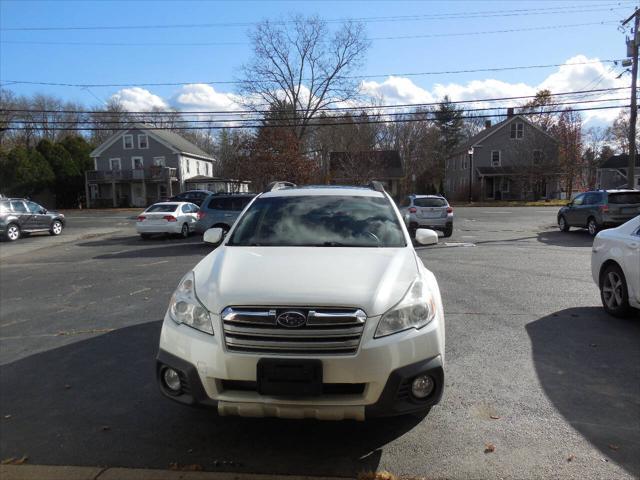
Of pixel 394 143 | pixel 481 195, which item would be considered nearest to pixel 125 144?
pixel 394 143

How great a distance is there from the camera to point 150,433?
3.55 meters

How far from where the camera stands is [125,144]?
53.9 m

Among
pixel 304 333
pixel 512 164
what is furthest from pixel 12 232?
pixel 512 164

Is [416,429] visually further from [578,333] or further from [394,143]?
[394,143]

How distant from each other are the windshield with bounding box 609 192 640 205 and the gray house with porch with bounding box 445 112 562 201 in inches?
1268

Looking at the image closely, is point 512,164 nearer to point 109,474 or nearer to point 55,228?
point 55,228

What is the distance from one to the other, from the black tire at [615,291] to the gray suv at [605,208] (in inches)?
477

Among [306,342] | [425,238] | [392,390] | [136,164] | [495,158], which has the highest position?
[136,164]

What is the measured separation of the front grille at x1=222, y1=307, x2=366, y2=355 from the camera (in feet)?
9.54

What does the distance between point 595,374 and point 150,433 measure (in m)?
3.85

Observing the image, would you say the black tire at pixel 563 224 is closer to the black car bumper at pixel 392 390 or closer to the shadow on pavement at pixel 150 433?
the shadow on pavement at pixel 150 433

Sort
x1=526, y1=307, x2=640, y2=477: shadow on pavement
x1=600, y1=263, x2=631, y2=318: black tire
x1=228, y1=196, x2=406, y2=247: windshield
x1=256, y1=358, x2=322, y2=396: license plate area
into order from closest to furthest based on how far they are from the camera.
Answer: x1=256, y1=358, x2=322, y2=396: license plate area → x1=526, y1=307, x2=640, y2=477: shadow on pavement → x1=228, y1=196, x2=406, y2=247: windshield → x1=600, y1=263, x2=631, y2=318: black tire

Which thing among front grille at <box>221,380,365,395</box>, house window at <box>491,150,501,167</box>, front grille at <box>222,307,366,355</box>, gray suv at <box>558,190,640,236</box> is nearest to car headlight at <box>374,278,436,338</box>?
front grille at <box>222,307,366,355</box>

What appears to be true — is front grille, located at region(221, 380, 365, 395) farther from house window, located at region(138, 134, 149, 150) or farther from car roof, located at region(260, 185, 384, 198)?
house window, located at region(138, 134, 149, 150)
